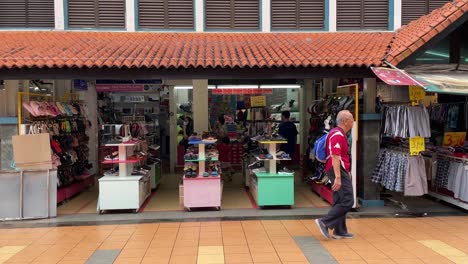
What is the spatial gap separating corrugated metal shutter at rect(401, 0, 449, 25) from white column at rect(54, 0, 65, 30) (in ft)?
29.8

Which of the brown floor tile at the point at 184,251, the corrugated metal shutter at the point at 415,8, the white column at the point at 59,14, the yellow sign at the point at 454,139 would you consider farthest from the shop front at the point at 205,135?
the brown floor tile at the point at 184,251

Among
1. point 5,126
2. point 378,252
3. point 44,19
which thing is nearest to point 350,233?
point 378,252

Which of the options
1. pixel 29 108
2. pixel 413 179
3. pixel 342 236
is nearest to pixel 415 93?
pixel 413 179

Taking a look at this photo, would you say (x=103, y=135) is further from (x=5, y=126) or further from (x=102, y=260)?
(x=102, y=260)

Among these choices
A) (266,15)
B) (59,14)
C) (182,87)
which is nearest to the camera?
(59,14)

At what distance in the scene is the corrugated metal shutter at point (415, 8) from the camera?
39.1ft

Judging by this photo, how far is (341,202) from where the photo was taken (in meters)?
6.71

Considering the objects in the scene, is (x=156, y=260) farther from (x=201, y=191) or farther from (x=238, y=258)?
(x=201, y=191)

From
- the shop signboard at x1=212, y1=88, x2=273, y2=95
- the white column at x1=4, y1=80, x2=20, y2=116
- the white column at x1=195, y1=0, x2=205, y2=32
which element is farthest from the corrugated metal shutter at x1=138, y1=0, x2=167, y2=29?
the shop signboard at x1=212, y1=88, x2=273, y2=95

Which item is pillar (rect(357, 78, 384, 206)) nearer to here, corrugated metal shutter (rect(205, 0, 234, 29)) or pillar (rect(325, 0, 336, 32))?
pillar (rect(325, 0, 336, 32))

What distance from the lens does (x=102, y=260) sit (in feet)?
20.2

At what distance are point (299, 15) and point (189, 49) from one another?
151 inches

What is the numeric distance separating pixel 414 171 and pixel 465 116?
324 centimetres

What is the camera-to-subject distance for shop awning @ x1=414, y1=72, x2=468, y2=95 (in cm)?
788
